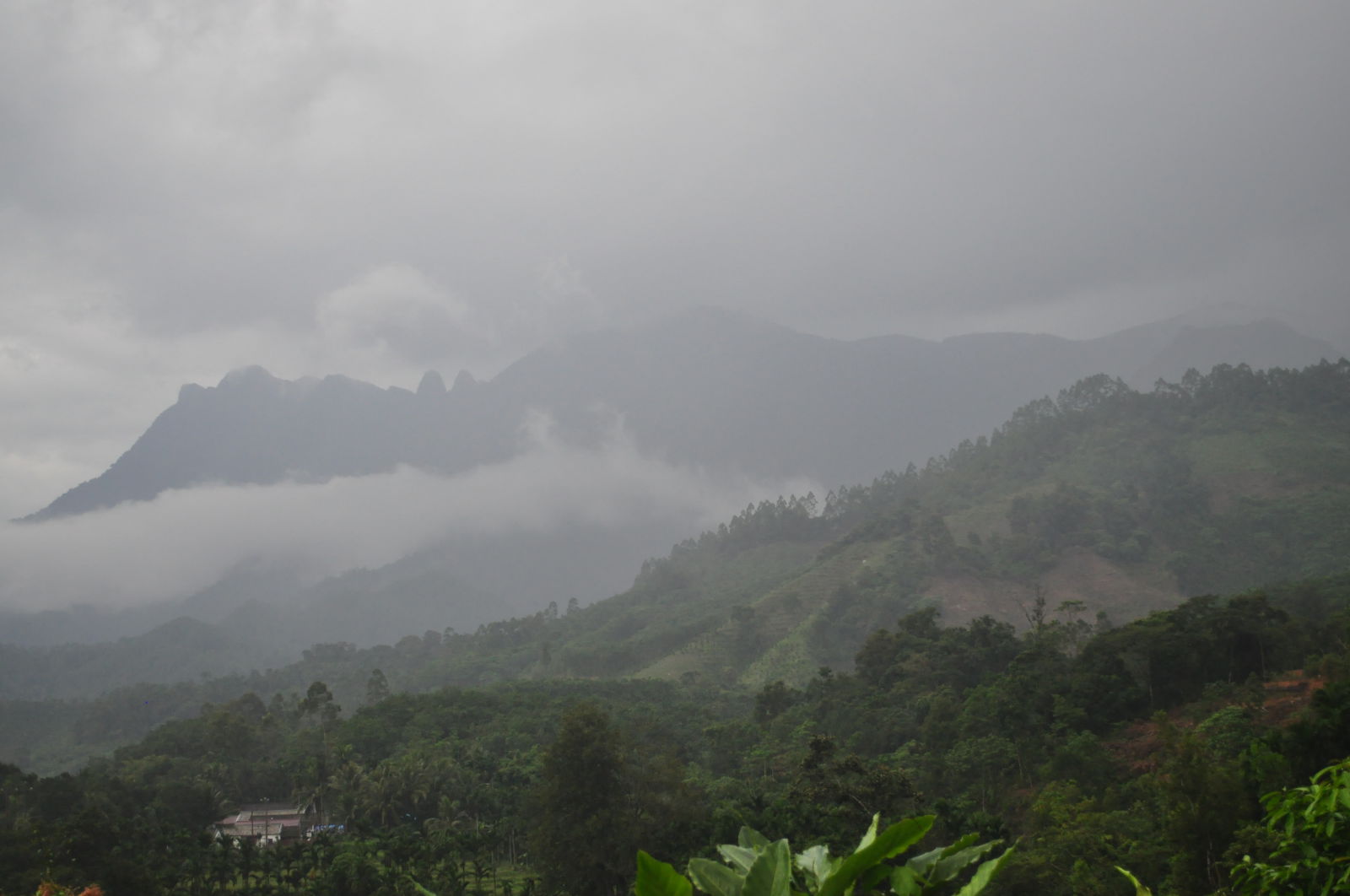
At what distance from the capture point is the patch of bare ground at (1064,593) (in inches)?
2586

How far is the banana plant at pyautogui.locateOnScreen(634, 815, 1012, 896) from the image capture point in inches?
80.9

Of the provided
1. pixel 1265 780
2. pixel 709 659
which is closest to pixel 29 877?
pixel 1265 780

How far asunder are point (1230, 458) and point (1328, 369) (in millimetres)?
16108

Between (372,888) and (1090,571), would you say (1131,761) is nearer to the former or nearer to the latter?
(372,888)

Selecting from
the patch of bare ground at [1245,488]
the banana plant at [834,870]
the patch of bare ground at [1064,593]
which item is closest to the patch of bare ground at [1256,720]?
the banana plant at [834,870]

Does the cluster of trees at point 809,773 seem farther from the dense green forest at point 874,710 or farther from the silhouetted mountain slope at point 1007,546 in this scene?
the silhouetted mountain slope at point 1007,546

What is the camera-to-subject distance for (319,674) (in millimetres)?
93688

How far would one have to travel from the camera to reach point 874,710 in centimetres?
3806

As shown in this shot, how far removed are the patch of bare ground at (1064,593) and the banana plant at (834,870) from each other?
226ft

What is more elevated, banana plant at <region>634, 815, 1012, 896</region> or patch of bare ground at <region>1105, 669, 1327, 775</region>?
banana plant at <region>634, 815, 1012, 896</region>

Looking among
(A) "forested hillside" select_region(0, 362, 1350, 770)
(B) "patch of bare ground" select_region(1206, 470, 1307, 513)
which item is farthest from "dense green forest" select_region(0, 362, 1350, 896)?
(A) "forested hillside" select_region(0, 362, 1350, 770)

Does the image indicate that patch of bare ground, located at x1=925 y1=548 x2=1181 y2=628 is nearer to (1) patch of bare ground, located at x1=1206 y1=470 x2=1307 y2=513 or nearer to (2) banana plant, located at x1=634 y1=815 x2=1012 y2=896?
(1) patch of bare ground, located at x1=1206 y1=470 x2=1307 y2=513

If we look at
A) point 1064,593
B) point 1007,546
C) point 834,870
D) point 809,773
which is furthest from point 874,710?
point 1007,546

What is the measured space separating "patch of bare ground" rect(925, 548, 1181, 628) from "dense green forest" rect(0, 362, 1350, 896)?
0.28 meters
